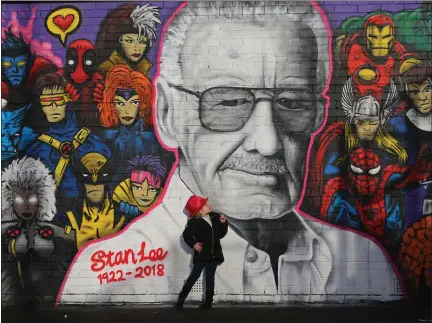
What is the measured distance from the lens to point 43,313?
7.10 meters

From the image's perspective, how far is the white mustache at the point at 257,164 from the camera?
727cm

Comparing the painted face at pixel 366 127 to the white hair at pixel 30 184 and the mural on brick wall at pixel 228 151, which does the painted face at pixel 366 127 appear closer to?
the mural on brick wall at pixel 228 151

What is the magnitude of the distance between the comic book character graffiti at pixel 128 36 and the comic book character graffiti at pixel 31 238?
1.73m

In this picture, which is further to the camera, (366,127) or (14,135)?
(14,135)

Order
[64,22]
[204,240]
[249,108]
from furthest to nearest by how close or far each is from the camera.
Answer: [64,22], [249,108], [204,240]

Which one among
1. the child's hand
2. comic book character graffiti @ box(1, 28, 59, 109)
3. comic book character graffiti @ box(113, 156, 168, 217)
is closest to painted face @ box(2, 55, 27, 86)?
comic book character graffiti @ box(1, 28, 59, 109)

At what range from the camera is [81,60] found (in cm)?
739

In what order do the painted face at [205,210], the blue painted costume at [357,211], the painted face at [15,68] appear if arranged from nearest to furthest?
the painted face at [205,210] → the blue painted costume at [357,211] → the painted face at [15,68]

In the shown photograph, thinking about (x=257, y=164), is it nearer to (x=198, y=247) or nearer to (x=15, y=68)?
(x=198, y=247)

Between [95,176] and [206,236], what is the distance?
1.67 meters

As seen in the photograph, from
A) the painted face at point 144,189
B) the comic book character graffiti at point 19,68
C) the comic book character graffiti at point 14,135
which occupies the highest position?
the comic book character graffiti at point 19,68

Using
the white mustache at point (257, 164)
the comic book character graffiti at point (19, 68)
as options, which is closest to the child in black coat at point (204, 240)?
the white mustache at point (257, 164)

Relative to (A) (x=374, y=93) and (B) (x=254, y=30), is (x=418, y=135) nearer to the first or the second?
(A) (x=374, y=93)

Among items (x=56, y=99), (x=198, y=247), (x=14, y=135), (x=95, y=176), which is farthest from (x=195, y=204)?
(x=14, y=135)
